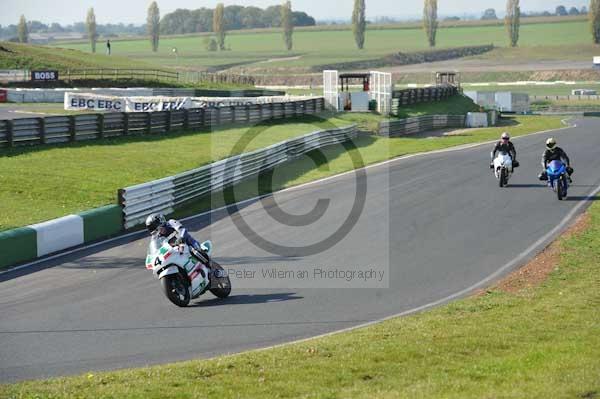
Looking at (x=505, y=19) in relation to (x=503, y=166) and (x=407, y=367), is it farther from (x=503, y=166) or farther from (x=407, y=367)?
(x=407, y=367)

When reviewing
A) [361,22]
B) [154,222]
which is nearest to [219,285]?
[154,222]

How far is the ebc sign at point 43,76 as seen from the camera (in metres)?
71.1

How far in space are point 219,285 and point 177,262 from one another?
40.9 inches

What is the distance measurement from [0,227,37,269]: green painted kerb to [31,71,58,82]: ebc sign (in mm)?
54460

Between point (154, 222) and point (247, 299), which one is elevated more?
point (154, 222)

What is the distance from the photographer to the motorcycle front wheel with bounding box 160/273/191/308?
48.9 ft

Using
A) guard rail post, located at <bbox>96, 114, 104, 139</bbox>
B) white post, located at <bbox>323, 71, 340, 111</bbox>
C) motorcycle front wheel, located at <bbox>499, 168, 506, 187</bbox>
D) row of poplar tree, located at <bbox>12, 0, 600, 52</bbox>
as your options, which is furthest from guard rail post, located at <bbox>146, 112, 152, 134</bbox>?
row of poplar tree, located at <bbox>12, 0, 600, 52</bbox>

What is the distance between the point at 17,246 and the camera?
18.6 meters

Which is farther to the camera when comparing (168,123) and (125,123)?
(168,123)

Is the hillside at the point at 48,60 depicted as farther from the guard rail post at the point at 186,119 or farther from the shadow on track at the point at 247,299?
the shadow on track at the point at 247,299

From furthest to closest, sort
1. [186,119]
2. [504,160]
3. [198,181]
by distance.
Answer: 1. [186,119]
2. [504,160]
3. [198,181]

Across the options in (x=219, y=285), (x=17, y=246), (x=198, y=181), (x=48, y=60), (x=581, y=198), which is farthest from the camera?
(x=48, y=60)

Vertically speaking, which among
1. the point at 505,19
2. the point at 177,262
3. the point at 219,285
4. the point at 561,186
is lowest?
the point at 219,285

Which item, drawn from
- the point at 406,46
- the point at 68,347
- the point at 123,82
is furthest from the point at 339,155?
the point at 406,46
